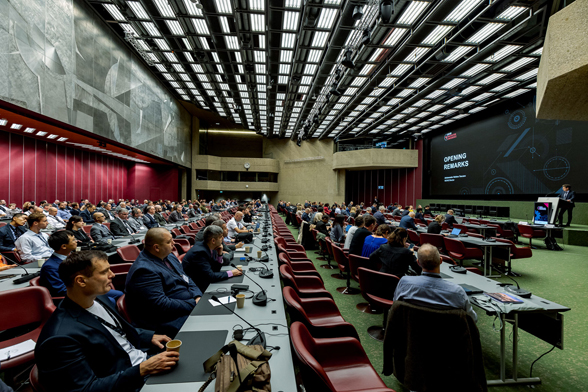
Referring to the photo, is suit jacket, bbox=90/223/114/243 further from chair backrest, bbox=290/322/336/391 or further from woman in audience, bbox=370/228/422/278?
chair backrest, bbox=290/322/336/391

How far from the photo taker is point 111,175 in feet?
58.5

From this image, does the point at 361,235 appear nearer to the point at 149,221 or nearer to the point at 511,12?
the point at 511,12

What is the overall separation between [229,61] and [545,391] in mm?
11466

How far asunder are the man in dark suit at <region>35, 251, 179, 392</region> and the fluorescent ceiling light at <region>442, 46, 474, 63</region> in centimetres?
1046

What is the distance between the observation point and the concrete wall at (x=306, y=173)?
23453mm

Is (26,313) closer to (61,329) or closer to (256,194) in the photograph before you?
(61,329)

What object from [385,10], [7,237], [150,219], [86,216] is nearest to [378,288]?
[385,10]

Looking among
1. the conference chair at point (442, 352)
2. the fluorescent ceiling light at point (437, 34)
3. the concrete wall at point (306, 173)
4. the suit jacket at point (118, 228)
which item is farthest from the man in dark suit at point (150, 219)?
the concrete wall at point (306, 173)

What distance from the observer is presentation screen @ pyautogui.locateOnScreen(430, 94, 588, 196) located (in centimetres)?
1088

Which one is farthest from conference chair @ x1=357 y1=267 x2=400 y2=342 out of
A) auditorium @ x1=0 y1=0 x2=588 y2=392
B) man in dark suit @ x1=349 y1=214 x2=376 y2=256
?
man in dark suit @ x1=349 y1=214 x2=376 y2=256

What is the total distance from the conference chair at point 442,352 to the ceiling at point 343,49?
6138mm

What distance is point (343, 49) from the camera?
9.00 metres

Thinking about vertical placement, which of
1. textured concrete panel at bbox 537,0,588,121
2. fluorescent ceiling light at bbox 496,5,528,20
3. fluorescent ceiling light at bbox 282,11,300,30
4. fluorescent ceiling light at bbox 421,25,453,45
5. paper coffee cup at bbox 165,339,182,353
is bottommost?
paper coffee cup at bbox 165,339,182,353

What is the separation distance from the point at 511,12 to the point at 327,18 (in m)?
4.47
